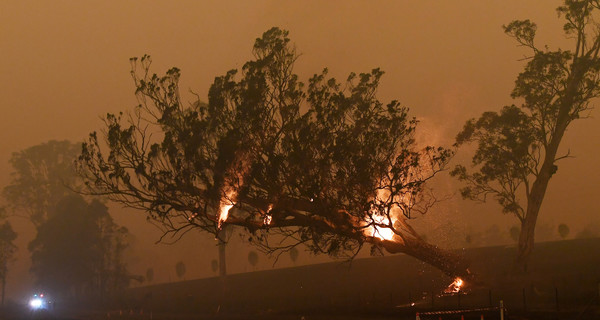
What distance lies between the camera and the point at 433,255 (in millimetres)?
34719

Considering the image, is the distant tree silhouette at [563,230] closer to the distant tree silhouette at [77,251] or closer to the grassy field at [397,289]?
the grassy field at [397,289]

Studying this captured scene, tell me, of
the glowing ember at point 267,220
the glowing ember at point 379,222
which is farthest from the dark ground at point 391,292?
the glowing ember at point 267,220

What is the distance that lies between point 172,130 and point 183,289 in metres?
51.0

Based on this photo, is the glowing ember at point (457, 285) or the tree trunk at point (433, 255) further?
the glowing ember at point (457, 285)

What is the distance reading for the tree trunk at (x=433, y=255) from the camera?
110 feet

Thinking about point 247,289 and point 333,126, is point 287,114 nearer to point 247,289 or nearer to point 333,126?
point 333,126

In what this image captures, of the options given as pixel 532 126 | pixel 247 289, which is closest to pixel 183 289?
pixel 247 289

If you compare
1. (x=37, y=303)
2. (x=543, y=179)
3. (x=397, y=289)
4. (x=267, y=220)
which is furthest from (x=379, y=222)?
(x=37, y=303)

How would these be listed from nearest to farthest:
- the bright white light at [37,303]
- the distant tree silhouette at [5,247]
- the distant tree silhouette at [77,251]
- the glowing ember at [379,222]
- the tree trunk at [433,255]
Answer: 1. the glowing ember at [379,222]
2. the tree trunk at [433,255]
3. the bright white light at [37,303]
4. the distant tree silhouette at [77,251]
5. the distant tree silhouette at [5,247]

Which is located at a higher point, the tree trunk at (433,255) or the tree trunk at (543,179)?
A: the tree trunk at (543,179)

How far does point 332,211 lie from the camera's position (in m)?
30.3

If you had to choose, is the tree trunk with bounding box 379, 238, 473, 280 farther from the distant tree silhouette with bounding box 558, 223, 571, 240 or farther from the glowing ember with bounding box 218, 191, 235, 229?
the distant tree silhouette with bounding box 558, 223, 571, 240

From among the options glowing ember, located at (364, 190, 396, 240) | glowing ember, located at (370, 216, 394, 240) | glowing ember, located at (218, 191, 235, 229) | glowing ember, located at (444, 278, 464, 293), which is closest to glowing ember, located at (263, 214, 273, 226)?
glowing ember, located at (218, 191, 235, 229)

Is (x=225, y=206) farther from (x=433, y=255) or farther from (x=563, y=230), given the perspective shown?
(x=563, y=230)
